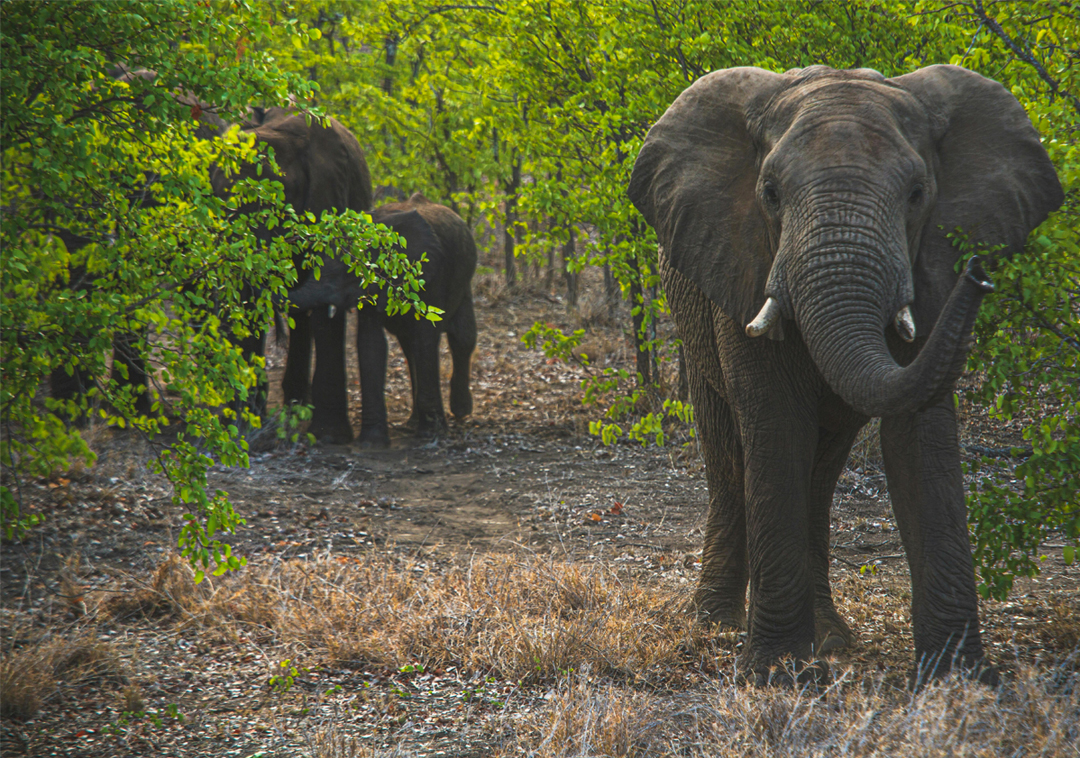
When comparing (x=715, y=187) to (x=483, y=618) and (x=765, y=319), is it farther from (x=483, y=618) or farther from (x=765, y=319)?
(x=483, y=618)

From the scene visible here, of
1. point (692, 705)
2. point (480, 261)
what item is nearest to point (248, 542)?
point (692, 705)

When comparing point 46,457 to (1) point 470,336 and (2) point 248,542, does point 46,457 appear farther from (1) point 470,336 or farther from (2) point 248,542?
(1) point 470,336

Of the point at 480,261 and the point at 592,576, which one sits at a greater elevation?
the point at 480,261

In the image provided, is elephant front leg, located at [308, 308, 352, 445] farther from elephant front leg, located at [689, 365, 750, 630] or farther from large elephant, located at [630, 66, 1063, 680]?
large elephant, located at [630, 66, 1063, 680]

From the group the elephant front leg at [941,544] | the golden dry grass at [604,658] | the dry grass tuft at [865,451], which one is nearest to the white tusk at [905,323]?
the elephant front leg at [941,544]

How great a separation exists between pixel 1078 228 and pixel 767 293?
61.7 inches

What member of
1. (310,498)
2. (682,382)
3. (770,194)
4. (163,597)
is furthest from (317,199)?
(770,194)

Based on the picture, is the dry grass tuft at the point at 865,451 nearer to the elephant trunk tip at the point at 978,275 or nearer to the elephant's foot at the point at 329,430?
the elephant trunk tip at the point at 978,275

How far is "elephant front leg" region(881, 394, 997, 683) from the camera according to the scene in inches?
165

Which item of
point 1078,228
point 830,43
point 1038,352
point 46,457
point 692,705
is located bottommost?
point 692,705

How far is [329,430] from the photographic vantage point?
437 inches

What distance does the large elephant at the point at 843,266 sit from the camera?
12.8 ft

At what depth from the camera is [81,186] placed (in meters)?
4.38

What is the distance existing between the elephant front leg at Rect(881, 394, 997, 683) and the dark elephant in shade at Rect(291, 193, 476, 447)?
7.25 m
